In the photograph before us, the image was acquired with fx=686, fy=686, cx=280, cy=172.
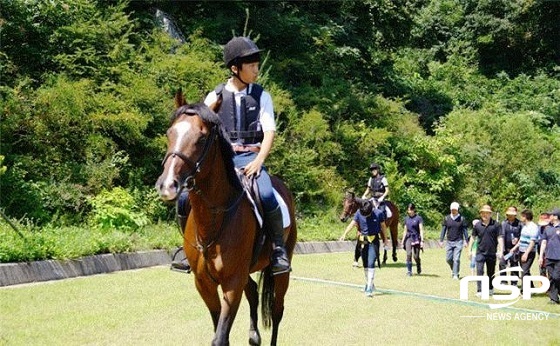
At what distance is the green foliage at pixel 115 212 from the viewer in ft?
59.3

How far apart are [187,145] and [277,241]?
2.03 m

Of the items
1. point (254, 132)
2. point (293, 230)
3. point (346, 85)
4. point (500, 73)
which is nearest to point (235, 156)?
point (254, 132)

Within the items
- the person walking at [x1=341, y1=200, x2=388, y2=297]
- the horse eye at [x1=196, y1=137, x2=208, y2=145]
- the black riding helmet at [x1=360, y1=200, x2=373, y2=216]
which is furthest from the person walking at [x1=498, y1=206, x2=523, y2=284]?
the horse eye at [x1=196, y1=137, x2=208, y2=145]

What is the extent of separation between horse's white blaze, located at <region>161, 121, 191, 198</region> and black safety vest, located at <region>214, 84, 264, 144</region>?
122 centimetres

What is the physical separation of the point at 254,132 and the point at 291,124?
22.5m

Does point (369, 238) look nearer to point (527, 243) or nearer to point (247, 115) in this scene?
point (527, 243)

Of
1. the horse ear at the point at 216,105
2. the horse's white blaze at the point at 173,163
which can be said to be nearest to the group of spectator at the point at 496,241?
the horse ear at the point at 216,105

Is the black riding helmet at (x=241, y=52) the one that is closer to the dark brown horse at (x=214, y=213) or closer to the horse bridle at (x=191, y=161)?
the dark brown horse at (x=214, y=213)

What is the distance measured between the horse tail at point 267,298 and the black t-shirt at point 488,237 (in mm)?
8830

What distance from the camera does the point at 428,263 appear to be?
76.6ft

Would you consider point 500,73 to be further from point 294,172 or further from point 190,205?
point 190,205

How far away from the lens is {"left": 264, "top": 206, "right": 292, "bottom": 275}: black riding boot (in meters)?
7.31

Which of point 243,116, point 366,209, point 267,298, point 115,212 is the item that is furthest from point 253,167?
point 115,212

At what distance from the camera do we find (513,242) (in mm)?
16875
